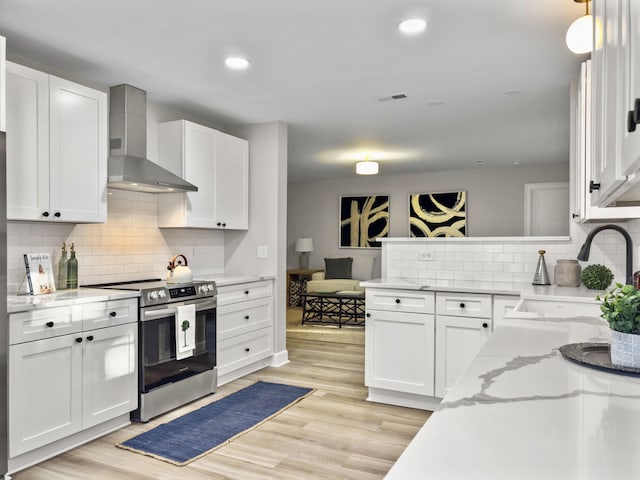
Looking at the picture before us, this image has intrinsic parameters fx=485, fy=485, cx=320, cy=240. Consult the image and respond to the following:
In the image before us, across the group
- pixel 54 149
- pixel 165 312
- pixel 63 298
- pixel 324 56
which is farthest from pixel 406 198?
pixel 63 298

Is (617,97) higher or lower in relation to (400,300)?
higher

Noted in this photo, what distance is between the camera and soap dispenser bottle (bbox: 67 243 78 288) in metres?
3.20

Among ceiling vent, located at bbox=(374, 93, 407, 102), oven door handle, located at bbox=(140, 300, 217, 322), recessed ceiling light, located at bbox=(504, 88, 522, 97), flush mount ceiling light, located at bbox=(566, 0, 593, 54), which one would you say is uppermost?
recessed ceiling light, located at bbox=(504, 88, 522, 97)

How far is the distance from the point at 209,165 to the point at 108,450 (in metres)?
2.38

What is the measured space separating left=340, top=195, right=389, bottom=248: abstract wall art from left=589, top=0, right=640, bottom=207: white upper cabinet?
23.5 feet

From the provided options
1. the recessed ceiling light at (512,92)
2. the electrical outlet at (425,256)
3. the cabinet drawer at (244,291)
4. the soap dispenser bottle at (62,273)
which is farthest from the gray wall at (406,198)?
the soap dispenser bottle at (62,273)

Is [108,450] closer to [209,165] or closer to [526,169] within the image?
[209,165]

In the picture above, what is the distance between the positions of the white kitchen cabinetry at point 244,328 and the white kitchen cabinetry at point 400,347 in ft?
3.83

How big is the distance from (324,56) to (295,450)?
2.40 meters

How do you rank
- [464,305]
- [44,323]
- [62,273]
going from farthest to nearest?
[464,305], [62,273], [44,323]

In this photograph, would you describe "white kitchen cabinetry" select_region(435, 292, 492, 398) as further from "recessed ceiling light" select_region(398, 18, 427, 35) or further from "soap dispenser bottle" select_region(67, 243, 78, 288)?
"soap dispenser bottle" select_region(67, 243, 78, 288)

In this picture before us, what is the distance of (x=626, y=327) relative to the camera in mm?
1208

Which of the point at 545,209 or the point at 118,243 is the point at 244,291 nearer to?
the point at 118,243

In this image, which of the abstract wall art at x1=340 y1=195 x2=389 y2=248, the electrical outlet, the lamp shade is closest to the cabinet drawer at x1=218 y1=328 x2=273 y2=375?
the electrical outlet
